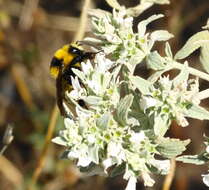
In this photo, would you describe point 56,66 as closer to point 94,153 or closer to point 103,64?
A: point 103,64

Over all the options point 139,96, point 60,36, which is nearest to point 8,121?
point 60,36

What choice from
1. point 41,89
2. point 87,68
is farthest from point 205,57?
point 41,89

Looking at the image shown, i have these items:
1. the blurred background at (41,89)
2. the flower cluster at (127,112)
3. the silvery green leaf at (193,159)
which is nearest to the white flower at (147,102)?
the flower cluster at (127,112)

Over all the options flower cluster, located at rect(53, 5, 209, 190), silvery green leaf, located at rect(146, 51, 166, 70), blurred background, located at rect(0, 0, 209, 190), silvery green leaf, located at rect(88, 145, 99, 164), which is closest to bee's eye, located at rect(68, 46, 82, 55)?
flower cluster, located at rect(53, 5, 209, 190)

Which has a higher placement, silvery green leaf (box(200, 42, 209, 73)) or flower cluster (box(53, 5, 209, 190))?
silvery green leaf (box(200, 42, 209, 73))

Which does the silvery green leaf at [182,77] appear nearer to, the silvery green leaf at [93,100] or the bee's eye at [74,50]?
the silvery green leaf at [93,100]

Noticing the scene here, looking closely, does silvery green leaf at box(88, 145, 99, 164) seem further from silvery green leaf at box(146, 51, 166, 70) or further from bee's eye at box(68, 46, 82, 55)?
bee's eye at box(68, 46, 82, 55)
